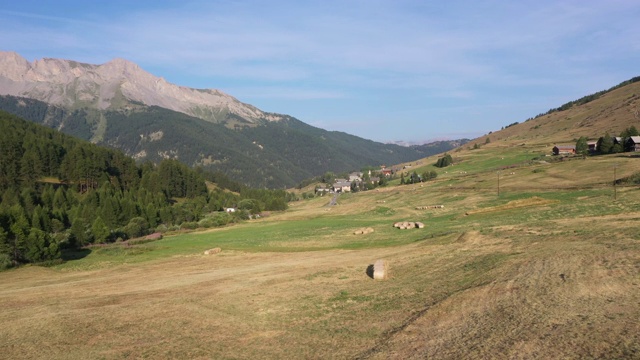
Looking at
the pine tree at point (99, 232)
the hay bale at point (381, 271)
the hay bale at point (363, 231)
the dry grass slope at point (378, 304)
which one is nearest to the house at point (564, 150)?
the dry grass slope at point (378, 304)

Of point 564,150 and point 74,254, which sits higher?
point 564,150

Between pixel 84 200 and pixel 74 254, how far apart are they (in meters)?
51.8

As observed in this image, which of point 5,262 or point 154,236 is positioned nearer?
point 5,262

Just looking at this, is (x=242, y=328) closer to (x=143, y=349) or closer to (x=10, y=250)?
(x=143, y=349)

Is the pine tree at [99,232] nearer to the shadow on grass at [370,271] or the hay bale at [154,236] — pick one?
the hay bale at [154,236]

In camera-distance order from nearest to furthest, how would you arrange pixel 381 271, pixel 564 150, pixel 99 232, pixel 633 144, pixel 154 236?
pixel 381 271, pixel 99 232, pixel 154 236, pixel 633 144, pixel 564 150

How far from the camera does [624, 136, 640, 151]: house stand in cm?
11981

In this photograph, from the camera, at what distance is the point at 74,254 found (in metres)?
81.5

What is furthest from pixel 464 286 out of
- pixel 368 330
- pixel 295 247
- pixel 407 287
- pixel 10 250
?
pixel 10 250

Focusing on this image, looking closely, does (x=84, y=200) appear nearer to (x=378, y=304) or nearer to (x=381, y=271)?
(x=381, y=271)

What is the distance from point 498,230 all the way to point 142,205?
4333 inches

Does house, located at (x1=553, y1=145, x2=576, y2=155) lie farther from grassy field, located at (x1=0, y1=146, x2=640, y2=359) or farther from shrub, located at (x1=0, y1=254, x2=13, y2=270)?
shrub, located at (x1=0, y1=254, x2=13, y2=270)

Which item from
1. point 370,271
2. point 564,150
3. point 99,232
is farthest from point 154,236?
point 564,150

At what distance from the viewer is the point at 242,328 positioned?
24.3 metres
